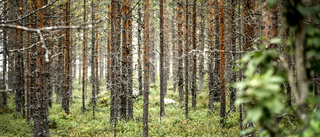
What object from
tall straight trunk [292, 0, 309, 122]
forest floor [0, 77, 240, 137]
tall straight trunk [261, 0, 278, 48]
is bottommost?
forest floor [0, 77, 240, 137]

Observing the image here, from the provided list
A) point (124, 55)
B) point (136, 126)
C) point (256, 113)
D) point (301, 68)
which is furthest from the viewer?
point (124, 55)

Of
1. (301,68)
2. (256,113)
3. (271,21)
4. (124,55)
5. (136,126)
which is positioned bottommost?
(136,126)

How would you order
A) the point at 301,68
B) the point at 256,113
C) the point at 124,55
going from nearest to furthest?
the point at 256,113 < the point at 301,68 < the point at 124,55

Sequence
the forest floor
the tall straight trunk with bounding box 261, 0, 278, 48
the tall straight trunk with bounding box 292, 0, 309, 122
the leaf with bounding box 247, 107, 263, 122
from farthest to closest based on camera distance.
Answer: the forest floor
the tall straight trunk with bounding box 261, 0, 278, 48
the tall straight trunk with bounding box 292, 0, 309, 122
the leaf with bounding box 247, 107, 263, 122

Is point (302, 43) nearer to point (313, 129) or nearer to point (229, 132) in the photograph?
point (313, 129)

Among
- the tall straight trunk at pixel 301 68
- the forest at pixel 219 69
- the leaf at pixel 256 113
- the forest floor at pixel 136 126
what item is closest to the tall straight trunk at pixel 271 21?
the forest at pixel 219 69

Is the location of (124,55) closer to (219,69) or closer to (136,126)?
(136,126)

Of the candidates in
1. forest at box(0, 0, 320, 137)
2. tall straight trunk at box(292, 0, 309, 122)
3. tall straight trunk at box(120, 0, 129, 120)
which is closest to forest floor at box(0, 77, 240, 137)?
forest at box(0, 0, 320, 137)

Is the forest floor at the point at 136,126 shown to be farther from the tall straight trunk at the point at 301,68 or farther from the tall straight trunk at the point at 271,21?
the tall straight trunk at the point at 301,68

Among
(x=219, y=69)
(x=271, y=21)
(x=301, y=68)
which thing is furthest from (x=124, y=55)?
(x=301, y=68)

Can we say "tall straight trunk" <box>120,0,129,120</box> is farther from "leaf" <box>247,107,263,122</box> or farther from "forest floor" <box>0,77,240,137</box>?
"leaf" <box>247,107,263,122</box>

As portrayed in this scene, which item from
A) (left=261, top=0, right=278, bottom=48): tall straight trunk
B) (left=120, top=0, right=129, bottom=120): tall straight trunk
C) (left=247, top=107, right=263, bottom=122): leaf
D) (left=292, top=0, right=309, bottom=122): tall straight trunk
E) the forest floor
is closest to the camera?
(left=247, top=107, right=263, bottom=122): leaf

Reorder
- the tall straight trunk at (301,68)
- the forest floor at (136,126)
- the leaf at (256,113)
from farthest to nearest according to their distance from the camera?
the forest floor at (136,126) → the tall straight trunk at (301,68) → the leaf at (256,113)

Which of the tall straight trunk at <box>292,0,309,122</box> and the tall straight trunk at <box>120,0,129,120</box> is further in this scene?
the tall straight trunk at <box>120,0,129,120</box>
